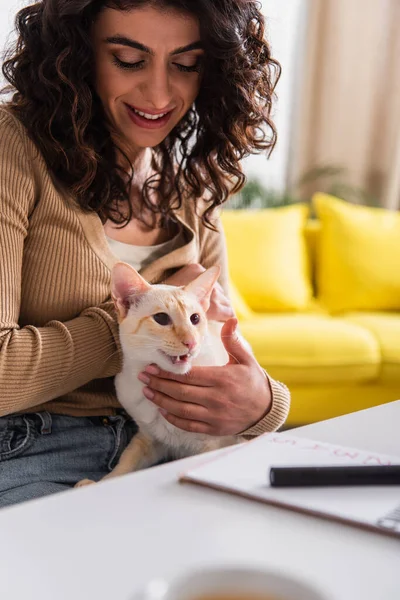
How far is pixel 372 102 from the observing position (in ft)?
15.2

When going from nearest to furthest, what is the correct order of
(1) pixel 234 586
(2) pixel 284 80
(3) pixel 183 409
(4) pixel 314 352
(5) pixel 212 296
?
(1) pixel 234 586, (3) pixel 183 409, (5) pixel 212 296, (4) pixel 314 352, (2) pixel 284 80

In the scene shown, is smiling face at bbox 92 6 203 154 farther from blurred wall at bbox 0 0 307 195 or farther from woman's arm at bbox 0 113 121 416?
blurred wall at bbox 0 0 307 195

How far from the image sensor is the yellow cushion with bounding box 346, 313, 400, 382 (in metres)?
2.96

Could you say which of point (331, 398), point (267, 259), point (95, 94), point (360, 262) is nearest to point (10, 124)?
point (95, 94)

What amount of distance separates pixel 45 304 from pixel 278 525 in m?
0.75

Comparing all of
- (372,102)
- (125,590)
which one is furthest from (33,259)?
(372,102)

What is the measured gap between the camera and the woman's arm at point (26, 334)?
1.08 m

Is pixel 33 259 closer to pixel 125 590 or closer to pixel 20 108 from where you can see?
pixel 20 108

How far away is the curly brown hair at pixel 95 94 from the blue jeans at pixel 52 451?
378mm

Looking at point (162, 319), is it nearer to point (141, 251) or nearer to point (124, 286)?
point (124, 286)

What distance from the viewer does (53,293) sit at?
122 centimetres

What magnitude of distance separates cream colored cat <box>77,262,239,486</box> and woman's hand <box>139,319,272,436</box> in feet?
0.11

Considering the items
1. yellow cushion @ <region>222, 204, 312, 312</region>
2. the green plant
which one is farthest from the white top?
the green plant

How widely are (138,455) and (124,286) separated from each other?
29 centimetres
